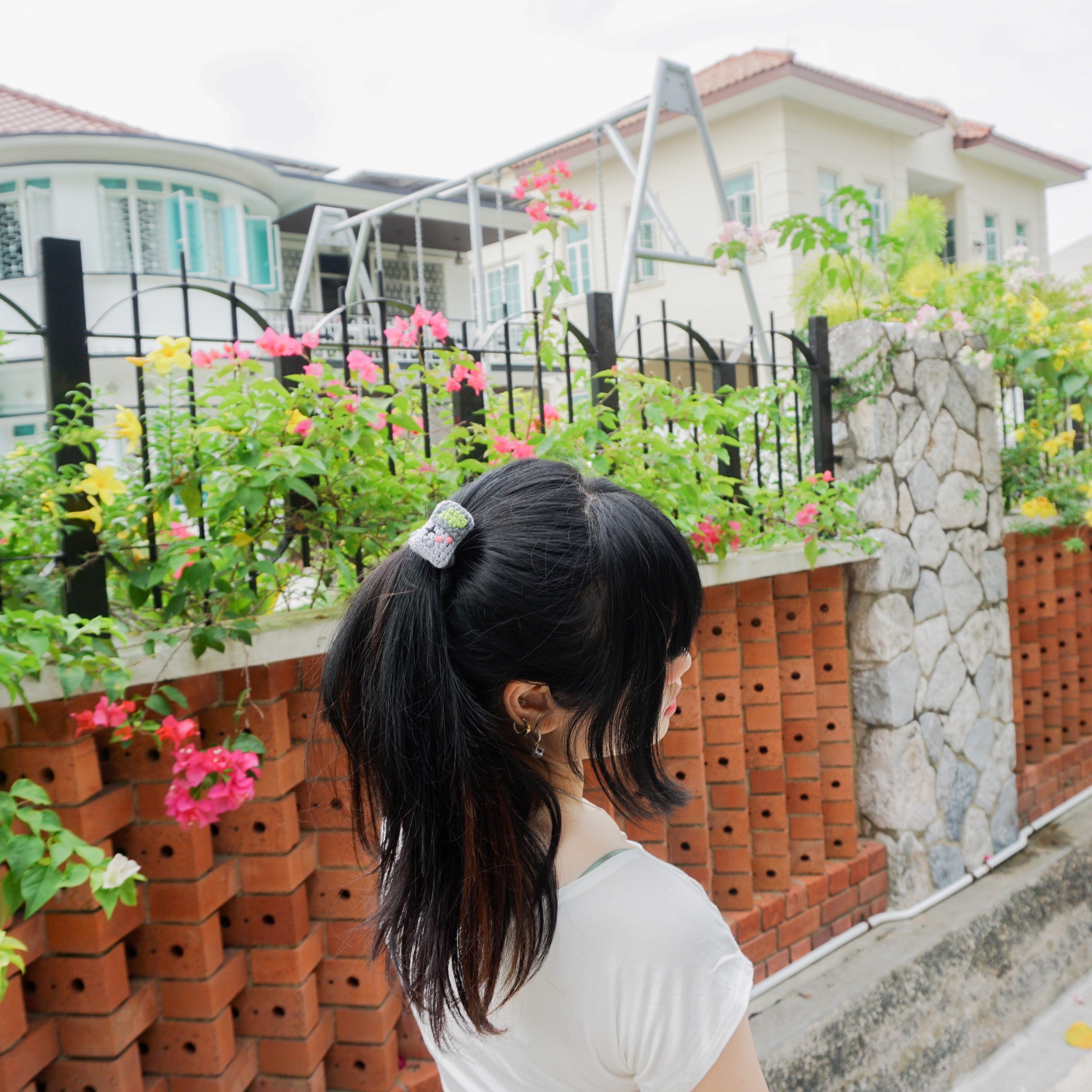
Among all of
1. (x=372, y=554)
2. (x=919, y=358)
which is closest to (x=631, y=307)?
(x=919, y=358)

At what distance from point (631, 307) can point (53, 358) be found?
472 inches

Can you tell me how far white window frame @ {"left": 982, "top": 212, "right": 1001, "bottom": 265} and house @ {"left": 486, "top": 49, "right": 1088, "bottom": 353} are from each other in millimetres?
1130

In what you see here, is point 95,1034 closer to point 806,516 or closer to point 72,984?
point 72,984

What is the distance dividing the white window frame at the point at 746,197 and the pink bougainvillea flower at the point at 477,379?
1037cm

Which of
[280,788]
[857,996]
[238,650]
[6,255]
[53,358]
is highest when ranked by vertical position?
[6,255]

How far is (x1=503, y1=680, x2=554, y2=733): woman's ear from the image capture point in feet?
2.83

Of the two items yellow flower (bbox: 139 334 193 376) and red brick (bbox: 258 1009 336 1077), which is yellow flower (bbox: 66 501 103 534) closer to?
yellow flower (bbox: 139 334 193 376)

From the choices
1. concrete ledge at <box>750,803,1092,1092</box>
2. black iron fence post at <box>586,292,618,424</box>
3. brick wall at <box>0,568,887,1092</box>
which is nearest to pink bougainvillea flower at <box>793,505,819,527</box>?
black iron fence post at <box>586,292,618,424</box>

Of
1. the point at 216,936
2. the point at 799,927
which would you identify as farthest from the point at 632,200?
Result: the point at 216,936

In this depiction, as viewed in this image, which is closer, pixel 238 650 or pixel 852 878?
pixel 238 650

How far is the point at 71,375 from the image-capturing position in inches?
67.1

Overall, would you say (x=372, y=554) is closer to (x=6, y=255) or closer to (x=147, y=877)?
(x=147, y=877)

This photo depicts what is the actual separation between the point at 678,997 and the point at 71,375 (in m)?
1.56

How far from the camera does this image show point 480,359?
7.95 feet
